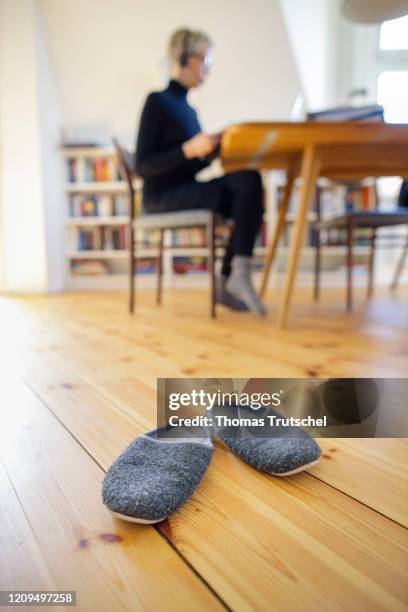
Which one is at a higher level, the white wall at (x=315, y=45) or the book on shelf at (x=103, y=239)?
the white wall at (x=315, y=45)

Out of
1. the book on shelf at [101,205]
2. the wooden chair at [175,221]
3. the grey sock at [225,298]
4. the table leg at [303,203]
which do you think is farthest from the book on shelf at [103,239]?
the table leg at [303,203]

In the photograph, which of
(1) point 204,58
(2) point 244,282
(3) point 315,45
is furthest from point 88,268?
(3) point 315,45

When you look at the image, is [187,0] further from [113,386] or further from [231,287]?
Result: [113,386]

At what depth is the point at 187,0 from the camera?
3.12 m

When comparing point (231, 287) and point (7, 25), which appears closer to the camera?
point (231, 287)

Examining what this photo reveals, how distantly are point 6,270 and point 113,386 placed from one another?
9.83 feet

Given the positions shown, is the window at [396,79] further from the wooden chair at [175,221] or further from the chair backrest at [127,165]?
the chair backrest at [127,165]

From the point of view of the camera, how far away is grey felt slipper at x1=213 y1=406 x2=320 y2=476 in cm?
48

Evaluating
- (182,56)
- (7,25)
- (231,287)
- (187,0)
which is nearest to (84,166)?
(7,25)

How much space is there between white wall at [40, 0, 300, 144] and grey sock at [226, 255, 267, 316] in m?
2.38

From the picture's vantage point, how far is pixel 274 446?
0.52 m

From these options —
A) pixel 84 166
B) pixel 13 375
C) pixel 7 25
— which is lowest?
pixel 13 375

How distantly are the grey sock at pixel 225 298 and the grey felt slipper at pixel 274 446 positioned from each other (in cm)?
139

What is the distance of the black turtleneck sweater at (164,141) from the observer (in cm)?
178
